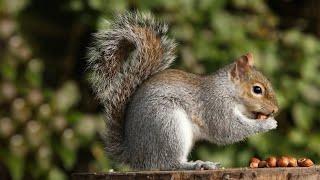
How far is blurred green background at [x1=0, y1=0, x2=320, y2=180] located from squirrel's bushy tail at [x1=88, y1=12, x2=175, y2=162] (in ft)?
3.93

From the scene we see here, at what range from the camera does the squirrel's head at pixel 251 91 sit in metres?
2.62

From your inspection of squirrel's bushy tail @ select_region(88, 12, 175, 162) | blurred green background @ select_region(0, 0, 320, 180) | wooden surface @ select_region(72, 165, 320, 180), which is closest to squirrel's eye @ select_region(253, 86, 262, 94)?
squirrel's bushy tail @ select_region(88, 12, 175, 162)

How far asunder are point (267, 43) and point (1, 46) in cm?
128

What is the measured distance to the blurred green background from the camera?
4031mm

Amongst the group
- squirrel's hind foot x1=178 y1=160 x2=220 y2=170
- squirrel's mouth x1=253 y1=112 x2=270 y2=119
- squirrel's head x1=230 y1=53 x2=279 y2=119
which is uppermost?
squirrel's head x1=230 y1=53 x2=279 y2=119

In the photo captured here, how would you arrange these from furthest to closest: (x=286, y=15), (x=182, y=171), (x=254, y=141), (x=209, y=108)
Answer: (x=286, y=15) → (x=254, y=141) → (x=209, y=108) → (x=182, y=171)

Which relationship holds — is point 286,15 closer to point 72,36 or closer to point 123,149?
point 72,36

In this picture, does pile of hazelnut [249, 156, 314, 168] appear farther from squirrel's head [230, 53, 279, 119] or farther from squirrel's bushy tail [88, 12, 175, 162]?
squirrel's bushy tail [88, 12, 175, 162]

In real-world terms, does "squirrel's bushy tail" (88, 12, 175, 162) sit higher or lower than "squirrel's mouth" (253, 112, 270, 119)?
higher

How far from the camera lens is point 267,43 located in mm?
4184

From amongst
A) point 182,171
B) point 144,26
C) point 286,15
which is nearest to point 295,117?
point 286,15

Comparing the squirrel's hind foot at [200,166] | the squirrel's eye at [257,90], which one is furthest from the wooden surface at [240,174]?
the squirrel's eye at [257,90]

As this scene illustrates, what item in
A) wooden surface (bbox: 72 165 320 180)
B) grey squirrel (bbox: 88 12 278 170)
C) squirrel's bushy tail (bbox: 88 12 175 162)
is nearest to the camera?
wooden surface (bbox: 72 165 320 180)

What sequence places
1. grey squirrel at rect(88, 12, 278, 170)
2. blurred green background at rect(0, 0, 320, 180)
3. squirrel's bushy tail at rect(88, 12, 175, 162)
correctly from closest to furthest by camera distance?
grey squirrel at rect(88, 12, 278, 170) < squirrel's bushy tail at rect(88, 12, 175, 162) < blurred green background at rect(0, 0, 320, 180)
